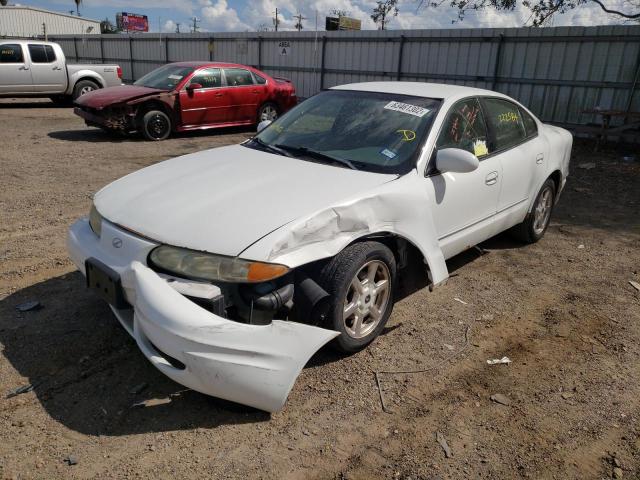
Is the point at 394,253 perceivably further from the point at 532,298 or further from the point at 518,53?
the point at 518,53

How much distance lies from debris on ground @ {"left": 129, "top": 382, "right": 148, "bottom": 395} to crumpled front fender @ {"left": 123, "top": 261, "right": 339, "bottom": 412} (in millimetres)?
381

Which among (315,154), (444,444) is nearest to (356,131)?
(315,154)

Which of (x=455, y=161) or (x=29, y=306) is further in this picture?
(x=29, y=306)

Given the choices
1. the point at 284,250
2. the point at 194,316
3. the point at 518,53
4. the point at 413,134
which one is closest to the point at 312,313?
the point at 284,250

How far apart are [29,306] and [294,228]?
6.94 ft

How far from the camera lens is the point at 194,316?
2.37m

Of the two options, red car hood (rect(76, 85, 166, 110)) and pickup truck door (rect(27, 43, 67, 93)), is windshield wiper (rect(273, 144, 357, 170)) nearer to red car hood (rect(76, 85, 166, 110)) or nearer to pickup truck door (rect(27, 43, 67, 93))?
red car hood (rect(76, 85, 166, 110))

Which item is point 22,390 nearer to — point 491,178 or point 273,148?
point 273,148

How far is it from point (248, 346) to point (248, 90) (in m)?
9.91

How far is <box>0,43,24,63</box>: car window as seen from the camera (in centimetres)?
1382

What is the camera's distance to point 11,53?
14.0 meters

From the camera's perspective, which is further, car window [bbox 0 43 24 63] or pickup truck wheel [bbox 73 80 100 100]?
pickup truck wheel [bbox 73 80 100 100]

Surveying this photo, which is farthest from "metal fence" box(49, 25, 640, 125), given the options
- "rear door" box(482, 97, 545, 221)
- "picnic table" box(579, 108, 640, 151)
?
"rear door" box(482, 97, 545, 221)

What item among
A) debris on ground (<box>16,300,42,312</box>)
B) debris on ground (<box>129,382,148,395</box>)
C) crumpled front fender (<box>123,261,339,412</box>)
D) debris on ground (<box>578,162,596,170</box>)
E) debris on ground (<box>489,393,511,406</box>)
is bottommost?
debris on ground (<box>578,162,596,170</box>)
